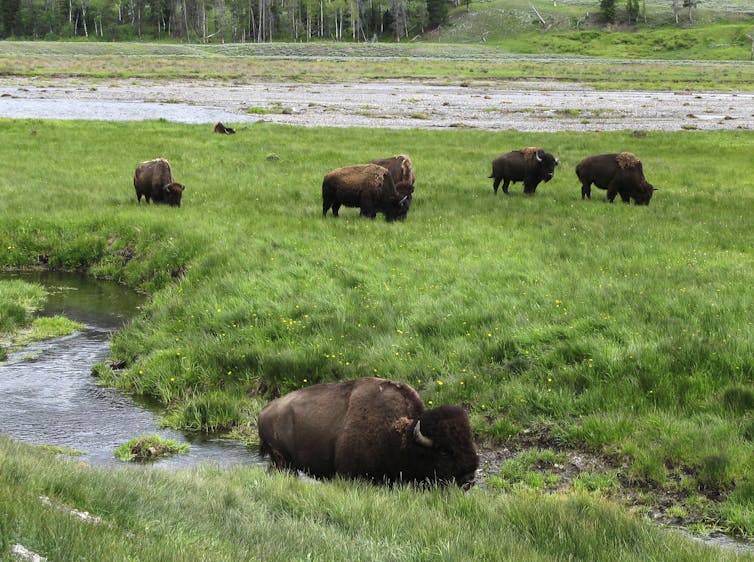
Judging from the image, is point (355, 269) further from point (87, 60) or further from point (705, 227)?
point (87, 60)

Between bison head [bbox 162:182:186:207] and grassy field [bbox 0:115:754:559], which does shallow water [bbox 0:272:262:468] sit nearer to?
grassy field [bbox 0:115:754:559]

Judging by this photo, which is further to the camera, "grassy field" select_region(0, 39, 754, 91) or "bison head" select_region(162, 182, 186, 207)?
"grassy field" select_region(0, 39, 754, 91)

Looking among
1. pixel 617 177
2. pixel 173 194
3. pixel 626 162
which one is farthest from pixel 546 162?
pixel 173 194

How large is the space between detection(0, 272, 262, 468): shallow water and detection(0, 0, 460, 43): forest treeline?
519 feet

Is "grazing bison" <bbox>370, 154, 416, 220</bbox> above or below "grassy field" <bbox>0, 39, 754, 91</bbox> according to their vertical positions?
below

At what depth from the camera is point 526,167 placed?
976 inches

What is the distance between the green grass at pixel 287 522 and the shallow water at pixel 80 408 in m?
2.20

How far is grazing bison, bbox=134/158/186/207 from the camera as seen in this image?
2280 cm

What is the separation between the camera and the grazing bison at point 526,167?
81.4 feet

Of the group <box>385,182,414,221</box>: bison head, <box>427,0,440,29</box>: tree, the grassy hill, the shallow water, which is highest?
<box>427,0,440,29</box>: tree

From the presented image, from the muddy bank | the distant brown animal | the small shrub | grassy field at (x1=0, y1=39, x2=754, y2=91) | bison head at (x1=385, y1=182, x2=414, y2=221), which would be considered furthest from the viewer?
grassy field at (x1=0, y1=39, x2=754, y2=91)

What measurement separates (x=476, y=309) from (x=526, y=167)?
1270 cm

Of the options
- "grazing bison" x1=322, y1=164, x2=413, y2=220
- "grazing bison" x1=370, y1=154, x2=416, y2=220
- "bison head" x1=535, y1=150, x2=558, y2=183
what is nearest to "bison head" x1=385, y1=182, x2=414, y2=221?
"grazing bison" x1=322, y1=164, x2=413, y2=220

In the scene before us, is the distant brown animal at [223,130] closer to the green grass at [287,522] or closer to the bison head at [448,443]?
the green grass at [287,522]
